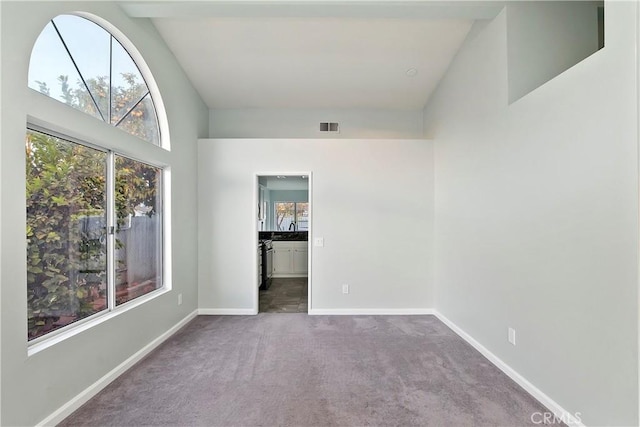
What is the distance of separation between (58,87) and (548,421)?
3.98 meters

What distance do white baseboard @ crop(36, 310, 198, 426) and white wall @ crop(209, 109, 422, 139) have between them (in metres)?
3.00

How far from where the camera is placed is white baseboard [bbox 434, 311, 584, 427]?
1791 mm

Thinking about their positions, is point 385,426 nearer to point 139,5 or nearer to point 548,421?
point 548,421

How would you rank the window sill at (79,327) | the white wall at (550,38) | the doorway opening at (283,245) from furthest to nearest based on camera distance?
the doorway opening at (283,245), the white wall at (550,38), the window sill at (79,327)

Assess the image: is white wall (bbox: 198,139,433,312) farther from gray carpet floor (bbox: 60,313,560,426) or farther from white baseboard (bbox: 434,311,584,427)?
white baseboard (bbox: 434,311,584,427)

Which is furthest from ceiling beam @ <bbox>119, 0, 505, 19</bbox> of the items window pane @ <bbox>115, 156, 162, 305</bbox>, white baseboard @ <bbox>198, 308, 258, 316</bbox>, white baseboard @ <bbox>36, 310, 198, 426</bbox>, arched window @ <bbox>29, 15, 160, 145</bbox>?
white baseboard @ <bbox>198, 308, 258, 316</bbox>

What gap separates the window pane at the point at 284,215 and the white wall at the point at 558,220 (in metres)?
5.47

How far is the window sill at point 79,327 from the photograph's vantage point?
5.56 feet

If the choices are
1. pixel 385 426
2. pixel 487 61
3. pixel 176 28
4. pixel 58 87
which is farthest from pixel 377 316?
pixel 176 28

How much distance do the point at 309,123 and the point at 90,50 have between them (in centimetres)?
278

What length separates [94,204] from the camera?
7.24ft

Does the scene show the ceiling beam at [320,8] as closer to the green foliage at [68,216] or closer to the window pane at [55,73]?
the green foliage at [68,216]

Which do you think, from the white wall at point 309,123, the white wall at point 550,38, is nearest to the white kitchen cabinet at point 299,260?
the white wall at point 309,123

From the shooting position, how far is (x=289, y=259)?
20.6 ft
